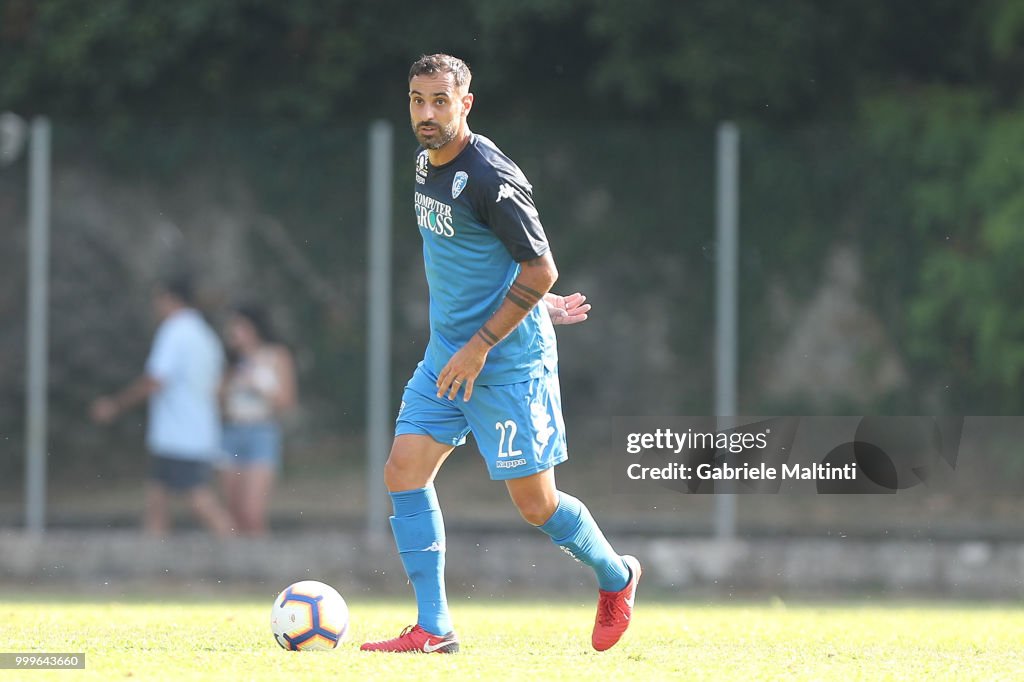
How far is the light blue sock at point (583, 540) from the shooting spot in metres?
6.79

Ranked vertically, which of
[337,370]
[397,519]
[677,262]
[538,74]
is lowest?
[397,519]

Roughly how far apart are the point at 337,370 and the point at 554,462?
511cm

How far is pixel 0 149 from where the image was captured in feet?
38.1

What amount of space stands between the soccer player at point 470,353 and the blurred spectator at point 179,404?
5157mm

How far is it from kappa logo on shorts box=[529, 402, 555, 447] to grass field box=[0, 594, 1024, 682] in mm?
865

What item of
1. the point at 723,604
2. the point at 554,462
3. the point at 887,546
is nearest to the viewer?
the point at 554,462

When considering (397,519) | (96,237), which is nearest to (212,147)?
(96,237)

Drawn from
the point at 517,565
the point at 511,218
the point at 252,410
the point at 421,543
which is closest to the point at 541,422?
the point at 421,543

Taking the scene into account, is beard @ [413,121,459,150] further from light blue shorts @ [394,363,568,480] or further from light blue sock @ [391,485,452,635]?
light blue sock @ [391,485,452,635]

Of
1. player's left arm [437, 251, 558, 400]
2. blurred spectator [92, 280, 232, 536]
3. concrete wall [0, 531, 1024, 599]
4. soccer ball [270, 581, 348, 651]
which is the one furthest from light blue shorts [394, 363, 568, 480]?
blurred spectator [92, 280, 232, 536]

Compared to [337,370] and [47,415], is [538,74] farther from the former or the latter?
[47,415]

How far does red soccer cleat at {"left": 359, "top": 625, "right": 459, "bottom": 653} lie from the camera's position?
6.57 meters

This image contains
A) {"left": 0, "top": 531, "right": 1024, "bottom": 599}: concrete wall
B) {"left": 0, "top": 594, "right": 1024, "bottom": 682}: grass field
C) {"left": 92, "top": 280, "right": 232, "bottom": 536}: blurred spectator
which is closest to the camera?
{"left": 0, "top": 594, "right": 1024, "bottom": 682}: grass field

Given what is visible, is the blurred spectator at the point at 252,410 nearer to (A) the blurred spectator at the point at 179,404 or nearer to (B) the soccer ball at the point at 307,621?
(A) the blurred spectator at the point at 179,404
